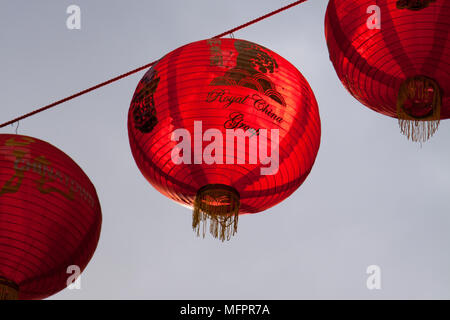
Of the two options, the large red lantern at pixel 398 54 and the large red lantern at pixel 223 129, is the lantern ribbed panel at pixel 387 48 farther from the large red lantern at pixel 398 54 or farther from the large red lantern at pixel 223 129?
the large red lantern at pixel 223 129

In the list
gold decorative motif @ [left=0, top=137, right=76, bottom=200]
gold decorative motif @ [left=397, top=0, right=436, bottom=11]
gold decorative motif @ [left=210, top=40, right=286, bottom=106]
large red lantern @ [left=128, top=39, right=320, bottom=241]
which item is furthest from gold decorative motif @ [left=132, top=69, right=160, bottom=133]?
gold decorative motif @ [left=397, top=0, right=436, bottom=11]

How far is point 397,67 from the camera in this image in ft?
17.9

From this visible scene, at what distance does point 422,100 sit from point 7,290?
2.73 m

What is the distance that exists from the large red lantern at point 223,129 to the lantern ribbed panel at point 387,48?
36cm

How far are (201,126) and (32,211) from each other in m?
1.17

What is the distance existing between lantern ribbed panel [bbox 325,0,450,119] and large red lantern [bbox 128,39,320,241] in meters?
0.36

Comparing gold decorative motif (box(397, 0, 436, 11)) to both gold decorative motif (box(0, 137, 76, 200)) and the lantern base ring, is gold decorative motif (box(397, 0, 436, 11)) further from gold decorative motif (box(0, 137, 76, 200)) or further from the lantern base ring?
the lantern base ring

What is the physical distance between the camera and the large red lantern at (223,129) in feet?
17.0

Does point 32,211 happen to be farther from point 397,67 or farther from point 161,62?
point 397,67

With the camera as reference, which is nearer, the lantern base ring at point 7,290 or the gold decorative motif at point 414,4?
the gold decorative motif at point 414,4

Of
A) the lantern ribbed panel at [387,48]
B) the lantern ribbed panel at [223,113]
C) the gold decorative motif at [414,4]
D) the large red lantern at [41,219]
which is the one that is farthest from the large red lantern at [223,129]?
the gold decorative motif at [414,4]
